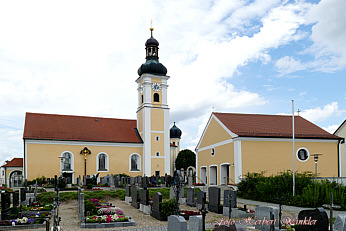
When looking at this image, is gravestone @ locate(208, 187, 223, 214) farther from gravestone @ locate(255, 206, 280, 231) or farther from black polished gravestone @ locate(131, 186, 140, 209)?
gravestone @ locate(255, 206, 280, 231)

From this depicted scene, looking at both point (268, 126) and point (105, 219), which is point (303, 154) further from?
point (105, 219)

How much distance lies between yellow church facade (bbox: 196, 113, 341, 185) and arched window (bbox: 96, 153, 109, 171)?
12273 mm

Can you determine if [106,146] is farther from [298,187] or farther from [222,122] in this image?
[298,187]

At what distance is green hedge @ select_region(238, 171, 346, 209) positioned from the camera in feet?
53.6

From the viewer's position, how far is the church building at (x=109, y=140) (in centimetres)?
3428

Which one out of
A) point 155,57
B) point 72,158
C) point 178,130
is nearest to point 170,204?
point 72,158

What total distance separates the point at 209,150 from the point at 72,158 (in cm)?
1467

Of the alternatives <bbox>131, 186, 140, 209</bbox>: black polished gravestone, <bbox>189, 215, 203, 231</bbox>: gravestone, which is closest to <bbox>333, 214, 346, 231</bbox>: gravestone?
<bbox>189, 215, 203, 231</bbox>: gravestone

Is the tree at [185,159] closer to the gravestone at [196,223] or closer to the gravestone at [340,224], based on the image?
the gravestone at [196,223]

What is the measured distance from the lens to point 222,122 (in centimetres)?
2744

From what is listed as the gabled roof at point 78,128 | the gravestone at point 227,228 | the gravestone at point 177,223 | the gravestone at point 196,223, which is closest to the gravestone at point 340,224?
the gravestone at point 227,228

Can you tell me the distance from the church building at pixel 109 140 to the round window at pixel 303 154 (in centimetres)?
1632

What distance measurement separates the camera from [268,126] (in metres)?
27.6

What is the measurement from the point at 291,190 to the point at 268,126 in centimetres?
960
